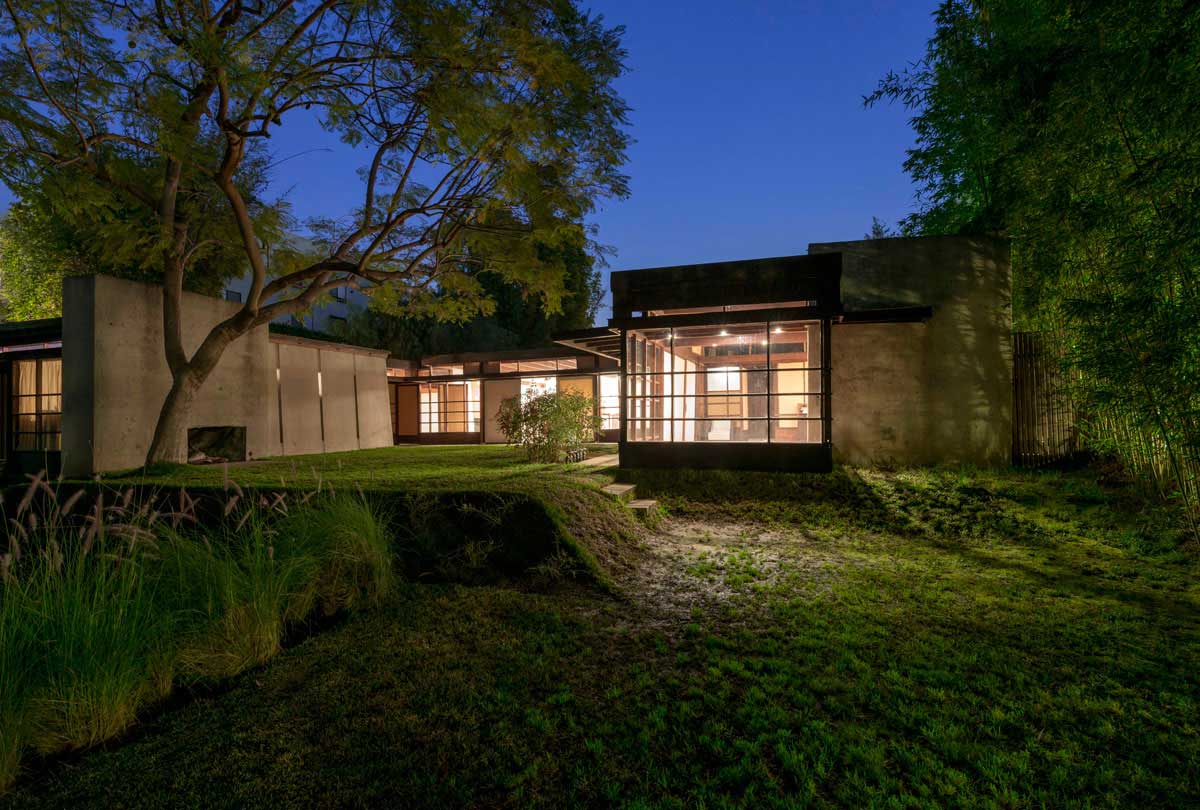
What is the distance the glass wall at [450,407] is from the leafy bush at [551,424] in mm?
8416

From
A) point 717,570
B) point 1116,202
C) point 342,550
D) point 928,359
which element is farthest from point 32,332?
point 1116,202

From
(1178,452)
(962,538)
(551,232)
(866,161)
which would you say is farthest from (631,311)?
(866,161)

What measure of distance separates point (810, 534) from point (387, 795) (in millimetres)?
5103

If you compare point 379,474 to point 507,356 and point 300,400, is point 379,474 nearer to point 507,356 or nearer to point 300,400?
point 300,400

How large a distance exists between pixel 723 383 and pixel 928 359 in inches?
146

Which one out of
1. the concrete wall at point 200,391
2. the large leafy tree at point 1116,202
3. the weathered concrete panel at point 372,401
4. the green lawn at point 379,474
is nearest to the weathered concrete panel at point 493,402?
the weathered concrete panel at point 372,401

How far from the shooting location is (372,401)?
47.1ft

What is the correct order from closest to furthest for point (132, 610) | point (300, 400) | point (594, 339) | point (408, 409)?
point (132, 610), point (594, 339), point (300, 400), point (408, 409)

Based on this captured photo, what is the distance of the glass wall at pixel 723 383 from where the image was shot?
27.2 feet

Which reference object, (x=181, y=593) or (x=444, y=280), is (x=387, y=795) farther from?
(x=444, y=280)

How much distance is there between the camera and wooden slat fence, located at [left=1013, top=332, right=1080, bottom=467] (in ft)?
25.9

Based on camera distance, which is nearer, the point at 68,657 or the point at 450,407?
the point at 68,657

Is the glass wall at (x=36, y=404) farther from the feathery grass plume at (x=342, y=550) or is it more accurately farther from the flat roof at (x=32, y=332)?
the feathery grass plume at (x=342, y=550)

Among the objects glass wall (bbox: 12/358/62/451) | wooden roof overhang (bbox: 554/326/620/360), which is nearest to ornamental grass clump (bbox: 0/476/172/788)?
wooden roof overhang (bbox: 554/326/620/360)
